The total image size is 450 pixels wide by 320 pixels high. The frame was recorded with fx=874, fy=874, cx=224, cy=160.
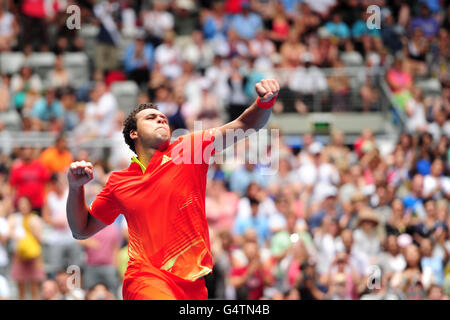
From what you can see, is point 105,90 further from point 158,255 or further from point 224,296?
point 158,255

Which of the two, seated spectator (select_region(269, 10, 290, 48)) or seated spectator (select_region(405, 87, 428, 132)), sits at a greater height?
seated spectator (select_region(269, 10, 290, 48))

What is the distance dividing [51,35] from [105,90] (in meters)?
3.25

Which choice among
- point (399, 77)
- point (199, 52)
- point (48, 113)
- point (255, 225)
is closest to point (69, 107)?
point (48, 113)

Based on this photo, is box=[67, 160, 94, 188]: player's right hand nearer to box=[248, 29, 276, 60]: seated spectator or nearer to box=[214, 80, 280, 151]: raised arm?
box=[214, 80, 280, 151]: raised arm

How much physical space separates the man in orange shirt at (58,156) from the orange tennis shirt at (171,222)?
7.68 meters

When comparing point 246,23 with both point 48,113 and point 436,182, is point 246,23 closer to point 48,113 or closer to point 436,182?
point 48,113

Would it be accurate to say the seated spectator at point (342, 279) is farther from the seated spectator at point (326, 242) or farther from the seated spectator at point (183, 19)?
the seated spectator at point (183, 19)

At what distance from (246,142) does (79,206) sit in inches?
295

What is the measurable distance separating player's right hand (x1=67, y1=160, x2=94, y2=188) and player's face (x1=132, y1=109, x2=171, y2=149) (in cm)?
42

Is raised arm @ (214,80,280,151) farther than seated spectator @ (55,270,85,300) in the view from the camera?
No

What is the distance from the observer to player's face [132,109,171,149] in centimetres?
587

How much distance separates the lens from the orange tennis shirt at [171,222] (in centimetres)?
562

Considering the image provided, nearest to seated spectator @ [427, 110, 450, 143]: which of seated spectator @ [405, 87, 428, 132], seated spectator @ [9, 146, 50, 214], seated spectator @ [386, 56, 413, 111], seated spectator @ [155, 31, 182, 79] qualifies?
seated spectator @ [405, 87, 428, 132]

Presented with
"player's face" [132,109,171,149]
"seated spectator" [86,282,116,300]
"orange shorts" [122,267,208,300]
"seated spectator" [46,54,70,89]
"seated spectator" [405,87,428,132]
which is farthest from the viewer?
"seated spectator" [46,54,70,89]
